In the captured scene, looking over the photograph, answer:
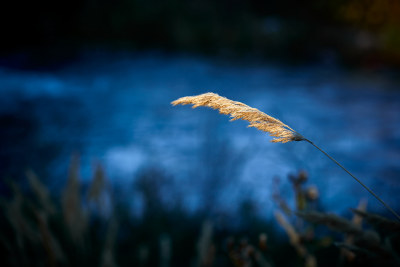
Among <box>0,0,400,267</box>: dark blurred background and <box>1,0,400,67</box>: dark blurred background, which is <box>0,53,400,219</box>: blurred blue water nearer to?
<box>0,0,400,267</box>: dark blurred background

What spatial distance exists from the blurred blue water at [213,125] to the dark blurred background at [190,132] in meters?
0.03

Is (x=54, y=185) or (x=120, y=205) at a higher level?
(x=120, y=205)

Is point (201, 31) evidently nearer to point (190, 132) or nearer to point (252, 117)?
point (190, 132)

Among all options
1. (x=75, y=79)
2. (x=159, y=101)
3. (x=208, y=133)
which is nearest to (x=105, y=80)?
Answer: (x=75, y=79)

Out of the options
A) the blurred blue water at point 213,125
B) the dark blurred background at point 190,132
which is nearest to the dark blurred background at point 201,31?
the dark blurred background at point 190,132

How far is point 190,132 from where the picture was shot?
16.0 feet

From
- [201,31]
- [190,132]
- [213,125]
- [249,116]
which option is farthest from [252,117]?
[201,31]

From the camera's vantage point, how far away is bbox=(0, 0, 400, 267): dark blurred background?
4.67 ft

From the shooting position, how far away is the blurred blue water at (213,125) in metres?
2.61

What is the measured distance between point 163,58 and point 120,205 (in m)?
7.10

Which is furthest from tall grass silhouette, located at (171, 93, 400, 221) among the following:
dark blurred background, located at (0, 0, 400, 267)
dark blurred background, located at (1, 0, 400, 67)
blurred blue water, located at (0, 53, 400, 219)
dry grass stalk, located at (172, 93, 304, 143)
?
dark blurred background, located at (1, 0, 400, 67)

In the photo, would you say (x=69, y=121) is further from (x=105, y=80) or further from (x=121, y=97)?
(x=105, y=80)

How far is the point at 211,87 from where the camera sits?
21.1 feet

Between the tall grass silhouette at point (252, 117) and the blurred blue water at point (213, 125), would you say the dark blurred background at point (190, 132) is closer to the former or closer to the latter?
the blurred blue water at point (213, 125)
